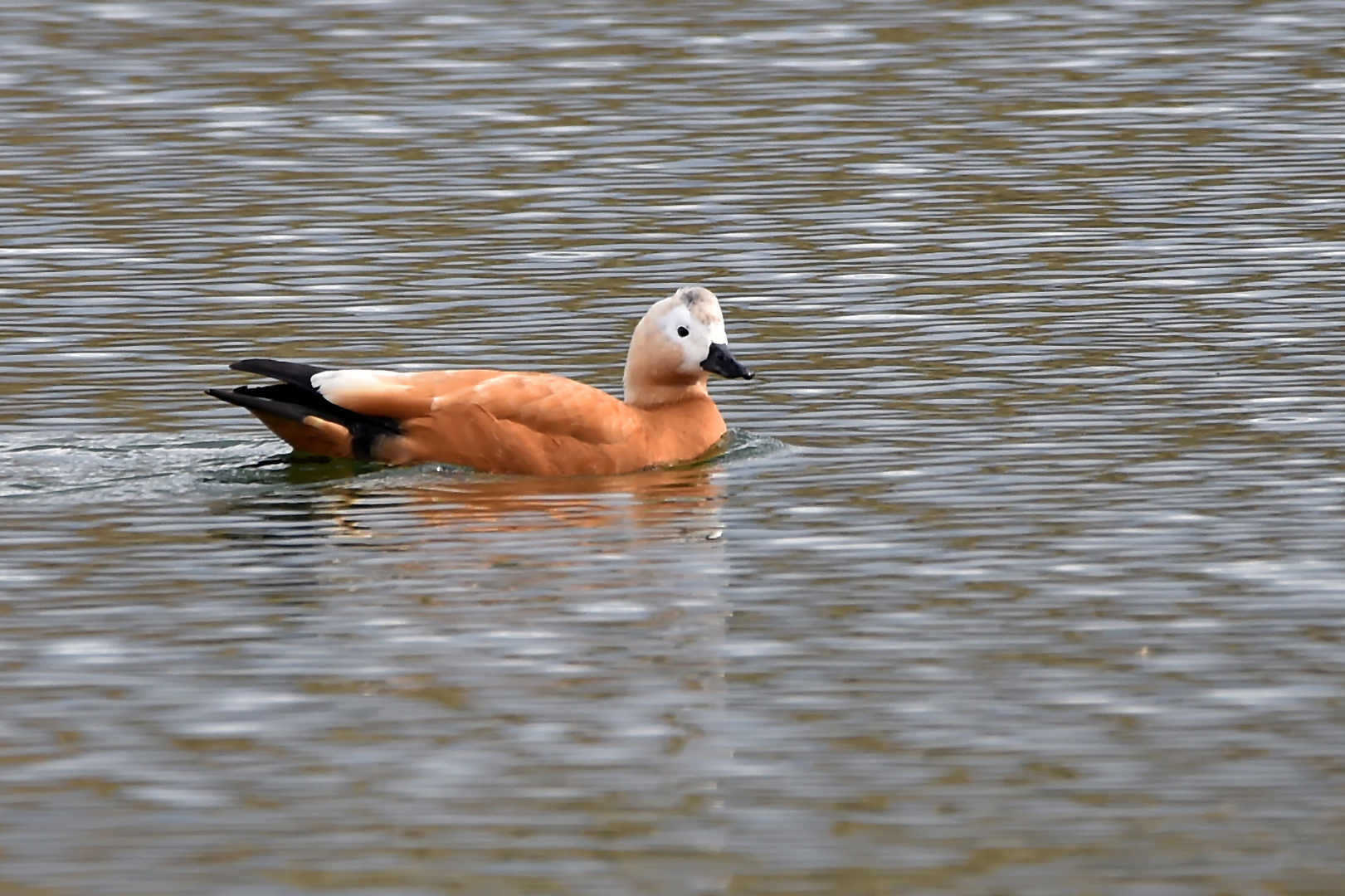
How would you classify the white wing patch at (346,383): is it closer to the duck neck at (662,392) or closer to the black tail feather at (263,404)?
the black tail feather at (263,404)

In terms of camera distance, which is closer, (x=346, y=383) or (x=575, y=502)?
(x=575, y=502)

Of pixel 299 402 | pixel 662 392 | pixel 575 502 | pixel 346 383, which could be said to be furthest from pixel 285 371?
pixel 662 392

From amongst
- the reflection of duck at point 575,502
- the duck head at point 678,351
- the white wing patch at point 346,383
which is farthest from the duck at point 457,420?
the duck head at point 678,351

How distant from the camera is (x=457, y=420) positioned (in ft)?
44.9

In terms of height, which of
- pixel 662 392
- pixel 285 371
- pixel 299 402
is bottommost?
pixel 662 392

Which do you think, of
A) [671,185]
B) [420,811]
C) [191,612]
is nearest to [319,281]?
[671,185]

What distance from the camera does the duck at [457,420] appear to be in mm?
13625

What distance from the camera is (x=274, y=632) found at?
1048 centimetres

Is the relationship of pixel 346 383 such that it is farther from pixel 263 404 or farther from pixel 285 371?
pixel 263 404

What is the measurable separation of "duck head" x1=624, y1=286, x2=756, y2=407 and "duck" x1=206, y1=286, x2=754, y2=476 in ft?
0.86

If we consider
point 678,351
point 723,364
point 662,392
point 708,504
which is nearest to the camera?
point 708,504

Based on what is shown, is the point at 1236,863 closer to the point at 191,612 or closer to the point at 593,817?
the point at 593,817

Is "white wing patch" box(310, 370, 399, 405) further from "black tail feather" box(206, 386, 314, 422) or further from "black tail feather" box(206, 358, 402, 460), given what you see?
"black tail feather" box(206, 386, 314, 422)

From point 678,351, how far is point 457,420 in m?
1.35
